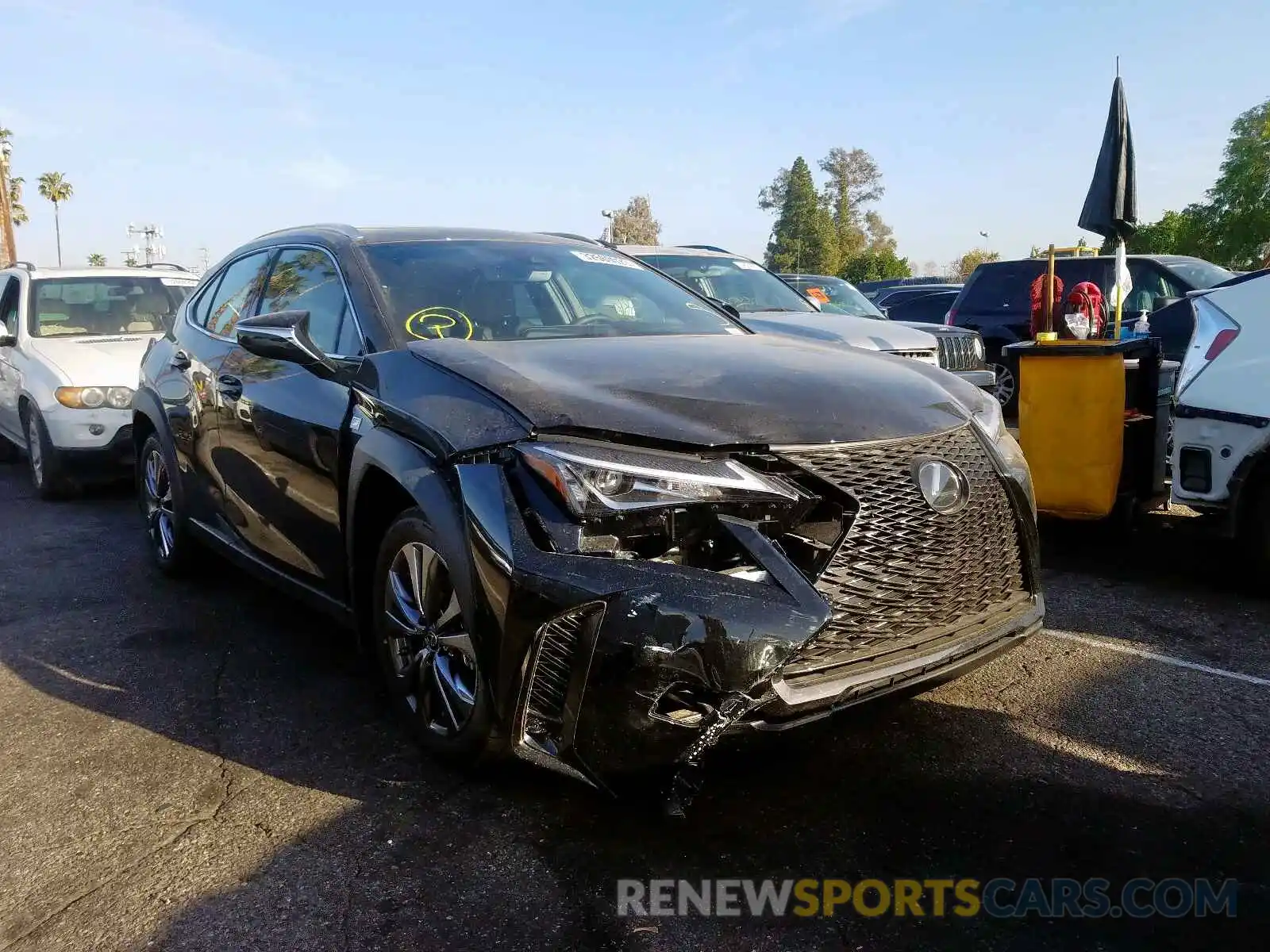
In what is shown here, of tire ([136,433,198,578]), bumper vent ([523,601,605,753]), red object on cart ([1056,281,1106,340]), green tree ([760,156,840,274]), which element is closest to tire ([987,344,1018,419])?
red object on cart ([1056,281,1106,340])

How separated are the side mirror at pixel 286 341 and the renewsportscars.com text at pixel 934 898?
196 cm

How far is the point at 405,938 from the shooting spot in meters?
2.34

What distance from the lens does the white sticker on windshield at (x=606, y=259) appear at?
174 inches

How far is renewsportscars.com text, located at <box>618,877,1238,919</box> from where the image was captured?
7.80 ft

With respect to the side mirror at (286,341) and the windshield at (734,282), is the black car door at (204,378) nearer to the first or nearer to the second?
the side mirror at (286,341)

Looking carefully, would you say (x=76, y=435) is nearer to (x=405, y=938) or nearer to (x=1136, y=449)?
(x=405, y=938)

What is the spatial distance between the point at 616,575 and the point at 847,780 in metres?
1.12

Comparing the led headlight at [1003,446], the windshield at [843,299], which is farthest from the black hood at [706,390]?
the windshield at [843,299]

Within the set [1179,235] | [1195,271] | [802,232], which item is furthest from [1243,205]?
[1195,271]

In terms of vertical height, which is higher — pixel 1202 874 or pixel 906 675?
pixel 906 675

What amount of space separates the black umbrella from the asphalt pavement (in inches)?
192

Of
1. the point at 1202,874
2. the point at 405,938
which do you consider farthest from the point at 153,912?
the point at 1202,874

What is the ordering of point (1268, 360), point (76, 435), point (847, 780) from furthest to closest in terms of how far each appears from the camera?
point (76, 435) → point (1268, 360) → point (847, 780)

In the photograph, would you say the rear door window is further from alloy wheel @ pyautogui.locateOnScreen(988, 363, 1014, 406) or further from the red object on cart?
the red object on cart
